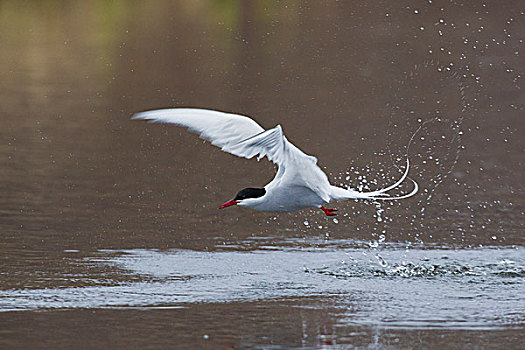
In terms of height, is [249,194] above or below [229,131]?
below

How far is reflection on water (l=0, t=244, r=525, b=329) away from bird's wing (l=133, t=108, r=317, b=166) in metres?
0.83

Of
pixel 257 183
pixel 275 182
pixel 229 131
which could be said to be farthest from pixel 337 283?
pixel 257 183

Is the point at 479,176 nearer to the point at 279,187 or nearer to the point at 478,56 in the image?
the point at 279,187

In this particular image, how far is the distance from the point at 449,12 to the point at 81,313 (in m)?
16.4

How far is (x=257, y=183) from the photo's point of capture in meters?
10.5

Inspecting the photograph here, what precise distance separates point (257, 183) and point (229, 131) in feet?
10.6

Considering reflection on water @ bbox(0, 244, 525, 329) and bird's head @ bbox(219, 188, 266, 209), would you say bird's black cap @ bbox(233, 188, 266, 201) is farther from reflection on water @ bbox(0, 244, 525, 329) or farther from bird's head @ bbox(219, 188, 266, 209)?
reflection on water @ bbox(0, 244, 525, 329)

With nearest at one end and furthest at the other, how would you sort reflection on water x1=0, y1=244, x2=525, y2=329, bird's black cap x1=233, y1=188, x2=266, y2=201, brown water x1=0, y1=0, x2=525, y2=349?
1. brown water x1=0, y1=0, x2=525, y2=349
2. reflection on water x1=0, y1=244, x2=525, y2=329
3. bird's black cap x1=233, y1=188, x2=266, y2=201

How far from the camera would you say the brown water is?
6.29 m

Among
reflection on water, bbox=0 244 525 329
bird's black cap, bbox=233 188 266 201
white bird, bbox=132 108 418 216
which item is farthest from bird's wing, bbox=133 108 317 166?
reflection on water, bbox=0 244 525 329

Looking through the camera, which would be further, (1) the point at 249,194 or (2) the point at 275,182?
(2) the point at 275,182

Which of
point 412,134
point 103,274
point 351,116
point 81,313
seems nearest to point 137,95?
point 351,116

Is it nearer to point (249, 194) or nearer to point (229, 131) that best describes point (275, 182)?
point (249, 194)

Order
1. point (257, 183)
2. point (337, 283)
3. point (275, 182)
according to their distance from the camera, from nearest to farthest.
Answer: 1. point (337, 283)
2. point (275, 182)
3. point (257, 183)
